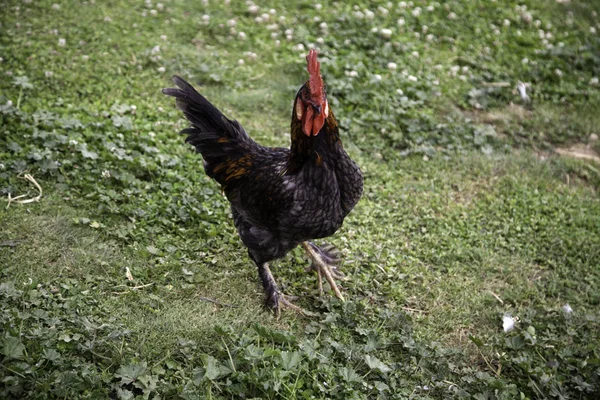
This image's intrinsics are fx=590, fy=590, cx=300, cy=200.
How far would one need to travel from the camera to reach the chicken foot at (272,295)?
14.4 feet

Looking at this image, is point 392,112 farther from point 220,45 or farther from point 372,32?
point 220,45

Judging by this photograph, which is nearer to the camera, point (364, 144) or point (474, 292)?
point (474, 292)

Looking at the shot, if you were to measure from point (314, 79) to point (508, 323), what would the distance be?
8.04 ft

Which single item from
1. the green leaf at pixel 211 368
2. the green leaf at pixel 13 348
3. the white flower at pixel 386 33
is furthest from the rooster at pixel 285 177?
the white flower at pixel 386 33

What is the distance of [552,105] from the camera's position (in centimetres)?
729

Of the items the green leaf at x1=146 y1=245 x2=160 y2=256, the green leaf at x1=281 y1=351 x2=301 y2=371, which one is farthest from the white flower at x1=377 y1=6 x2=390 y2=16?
the green leaf at x1=281 y1=351 x2=301 y2=371

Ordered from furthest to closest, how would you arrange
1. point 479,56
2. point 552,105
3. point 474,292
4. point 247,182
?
point 479,56, point 552,105, point 474,292, point 247,182

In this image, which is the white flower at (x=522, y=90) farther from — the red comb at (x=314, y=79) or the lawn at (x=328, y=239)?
the red comb at (x=314, y=79)

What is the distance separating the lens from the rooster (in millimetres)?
3803

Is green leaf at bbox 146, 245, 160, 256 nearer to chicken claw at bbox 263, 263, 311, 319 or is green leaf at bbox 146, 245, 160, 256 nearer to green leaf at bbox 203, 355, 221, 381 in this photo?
chicken claw at bbox 263, 263, 311, 319

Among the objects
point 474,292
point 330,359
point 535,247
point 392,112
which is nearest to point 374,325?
point 330,359

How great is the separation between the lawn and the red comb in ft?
5.13

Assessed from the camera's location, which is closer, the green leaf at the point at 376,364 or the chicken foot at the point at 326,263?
the green leaf at the point at 376,364

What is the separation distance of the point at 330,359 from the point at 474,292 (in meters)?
1.62
